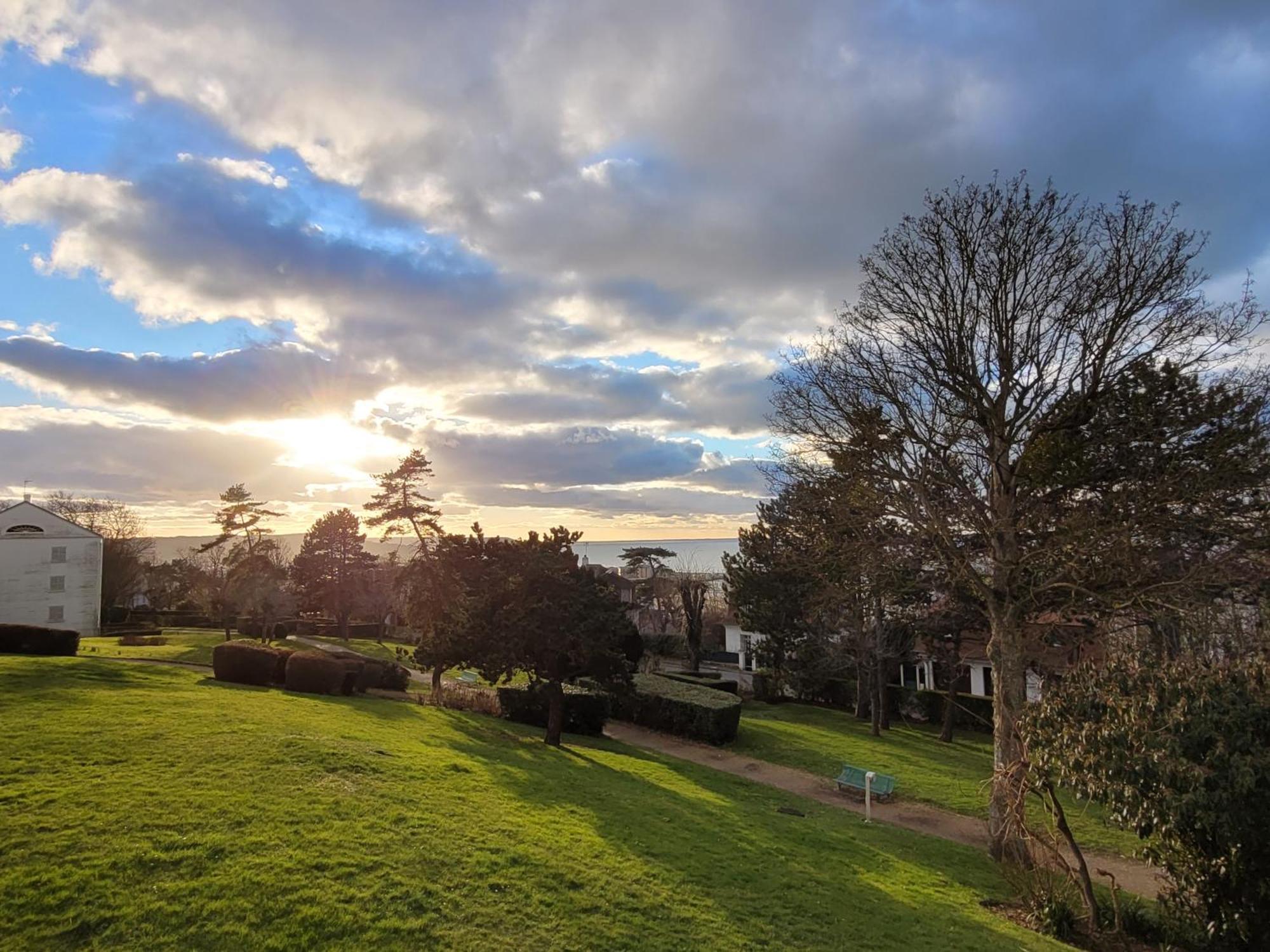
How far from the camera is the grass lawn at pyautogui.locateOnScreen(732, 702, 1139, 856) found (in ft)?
55.1

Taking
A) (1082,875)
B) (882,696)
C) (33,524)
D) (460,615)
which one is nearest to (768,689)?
(882,696)

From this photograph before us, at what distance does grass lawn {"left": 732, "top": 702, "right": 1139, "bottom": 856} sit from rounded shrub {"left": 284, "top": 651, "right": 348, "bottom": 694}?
535 inches

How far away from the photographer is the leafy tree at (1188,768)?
778cm

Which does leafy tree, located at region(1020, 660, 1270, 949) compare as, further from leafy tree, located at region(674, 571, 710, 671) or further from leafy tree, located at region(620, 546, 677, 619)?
leafy tree, located at region(620, 546, 677, 619)

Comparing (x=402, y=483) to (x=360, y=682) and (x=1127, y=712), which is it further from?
(x=1127, y=712)

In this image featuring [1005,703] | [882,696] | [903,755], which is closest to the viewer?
[1005,703]

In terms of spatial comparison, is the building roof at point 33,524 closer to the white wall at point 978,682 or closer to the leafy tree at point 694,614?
the leafy tree at point 694,614

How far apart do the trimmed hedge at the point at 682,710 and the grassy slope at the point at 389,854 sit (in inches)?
384

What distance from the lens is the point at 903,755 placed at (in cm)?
2322

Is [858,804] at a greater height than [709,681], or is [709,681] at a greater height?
[858,804]

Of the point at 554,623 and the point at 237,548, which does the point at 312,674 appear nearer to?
the point at 554,623

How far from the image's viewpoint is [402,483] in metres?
43.6

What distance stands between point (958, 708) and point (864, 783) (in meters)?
17.2

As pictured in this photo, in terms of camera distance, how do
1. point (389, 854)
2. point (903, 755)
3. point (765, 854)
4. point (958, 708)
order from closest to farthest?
point (389, 854) → point (765, 854) → point (903, 755) → point (958, 708)
